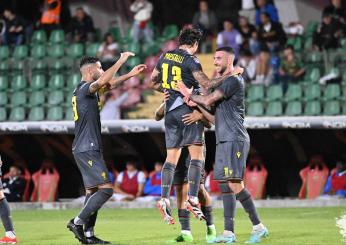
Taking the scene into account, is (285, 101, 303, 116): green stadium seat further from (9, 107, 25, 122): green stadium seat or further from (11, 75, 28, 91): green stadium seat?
(11, 75, 28, 91): green stadium seat

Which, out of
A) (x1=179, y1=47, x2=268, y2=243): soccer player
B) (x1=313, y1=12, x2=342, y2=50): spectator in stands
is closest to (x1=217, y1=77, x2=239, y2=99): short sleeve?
(x1=179, y1=47, x2=268, y2=243): soccer player

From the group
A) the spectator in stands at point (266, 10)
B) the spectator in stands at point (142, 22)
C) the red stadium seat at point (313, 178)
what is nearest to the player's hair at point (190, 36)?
the red stadium seat at point (313, 178)

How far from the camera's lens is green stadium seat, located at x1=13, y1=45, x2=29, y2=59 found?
74.8 feet

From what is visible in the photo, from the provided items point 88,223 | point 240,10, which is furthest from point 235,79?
point 240,10

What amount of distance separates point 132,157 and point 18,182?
2.50 m

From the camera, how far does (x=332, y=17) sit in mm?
21000

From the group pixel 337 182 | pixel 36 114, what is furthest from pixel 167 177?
pixel 36 114

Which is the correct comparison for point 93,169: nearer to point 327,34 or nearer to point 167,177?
point 167,177

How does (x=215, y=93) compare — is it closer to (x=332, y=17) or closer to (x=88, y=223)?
(x=88, y=223)

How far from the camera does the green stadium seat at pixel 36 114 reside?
20422 mm

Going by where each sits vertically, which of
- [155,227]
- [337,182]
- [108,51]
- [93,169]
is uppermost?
[108,51]

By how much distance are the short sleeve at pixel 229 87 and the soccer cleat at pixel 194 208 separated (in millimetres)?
1238

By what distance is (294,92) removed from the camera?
19.7 m

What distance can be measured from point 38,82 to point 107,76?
1141 centimetres
